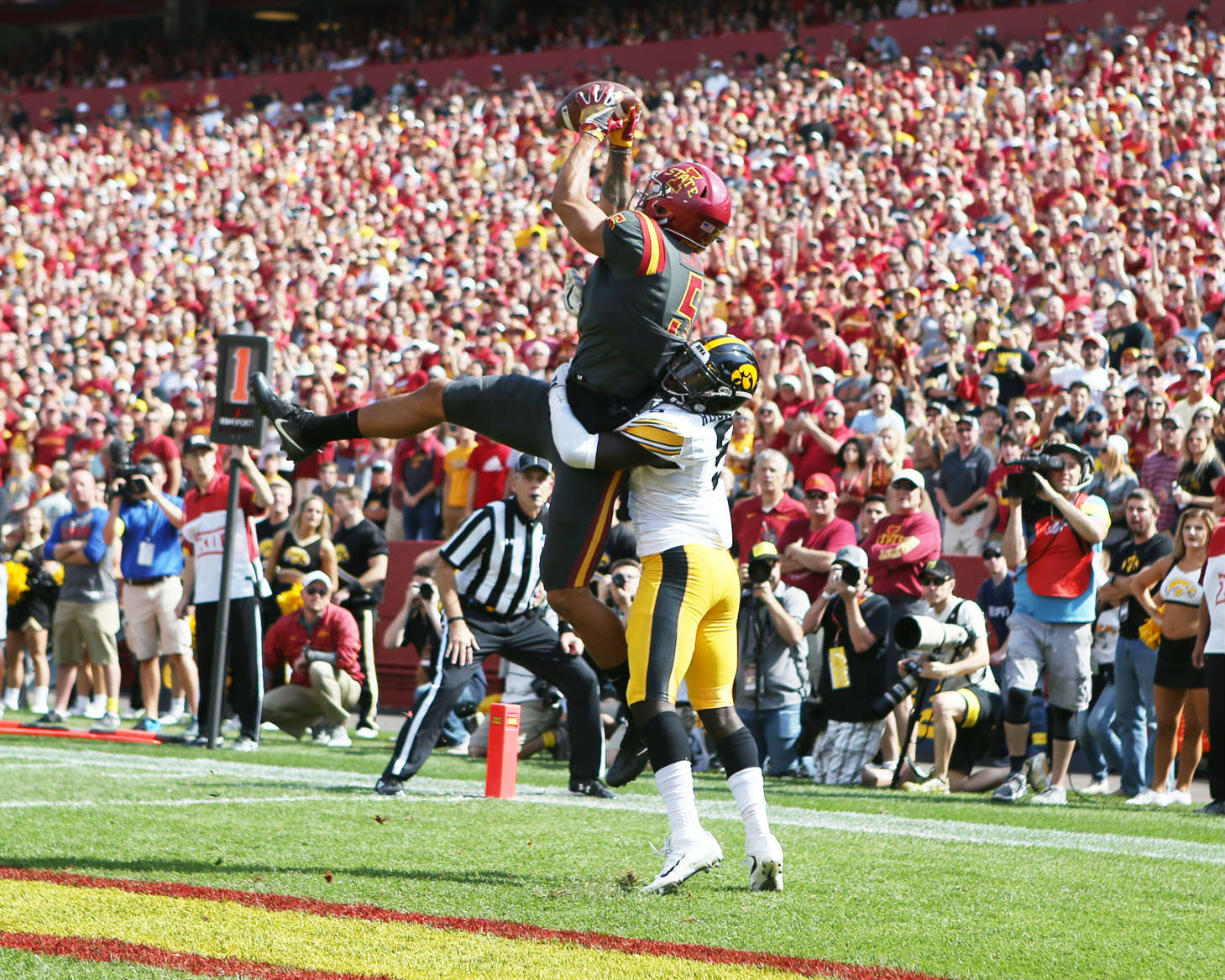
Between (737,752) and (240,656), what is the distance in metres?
5.79

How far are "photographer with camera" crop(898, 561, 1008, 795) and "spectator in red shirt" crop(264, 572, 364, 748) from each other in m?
3.89

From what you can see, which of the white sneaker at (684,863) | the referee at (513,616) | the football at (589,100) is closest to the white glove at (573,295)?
the football at (589,100)

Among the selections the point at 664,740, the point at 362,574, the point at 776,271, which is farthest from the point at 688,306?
the point at 776,271

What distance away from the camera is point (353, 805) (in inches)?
280

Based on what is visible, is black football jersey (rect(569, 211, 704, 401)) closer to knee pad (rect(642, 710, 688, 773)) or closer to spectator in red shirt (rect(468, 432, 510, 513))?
knee pad (rect(642, 710, 688, 773))

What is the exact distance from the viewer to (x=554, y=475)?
5289mm

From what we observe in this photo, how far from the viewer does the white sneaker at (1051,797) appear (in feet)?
28.0

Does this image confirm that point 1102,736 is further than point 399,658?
No

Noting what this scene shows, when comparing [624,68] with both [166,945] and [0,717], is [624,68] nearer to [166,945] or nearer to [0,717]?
[0,717]

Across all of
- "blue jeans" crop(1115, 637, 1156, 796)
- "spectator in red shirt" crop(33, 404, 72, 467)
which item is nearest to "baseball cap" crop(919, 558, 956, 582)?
"blue jeans" crop(1115, 637, 1156, 796)

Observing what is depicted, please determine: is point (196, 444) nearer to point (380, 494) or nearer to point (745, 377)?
point (380, 494)

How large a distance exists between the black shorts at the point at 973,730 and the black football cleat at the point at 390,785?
11.2 feet

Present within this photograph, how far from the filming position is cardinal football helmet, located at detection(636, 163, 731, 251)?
523 centimetres

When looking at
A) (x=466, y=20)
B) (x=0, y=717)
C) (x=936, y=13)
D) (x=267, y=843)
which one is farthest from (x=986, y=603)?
(x=466, y=20)
